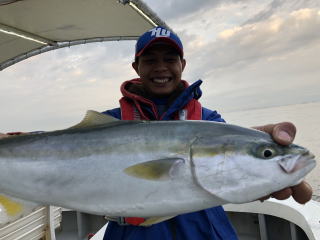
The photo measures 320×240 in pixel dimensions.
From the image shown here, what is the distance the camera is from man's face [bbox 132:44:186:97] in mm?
3076

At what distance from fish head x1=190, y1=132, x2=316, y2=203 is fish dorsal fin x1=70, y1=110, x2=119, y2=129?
2.28ft

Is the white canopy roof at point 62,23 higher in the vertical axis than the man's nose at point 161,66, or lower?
higher

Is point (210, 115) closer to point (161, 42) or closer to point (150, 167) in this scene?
point (161, 42)

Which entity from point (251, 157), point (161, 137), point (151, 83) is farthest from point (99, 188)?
point (151, 83)

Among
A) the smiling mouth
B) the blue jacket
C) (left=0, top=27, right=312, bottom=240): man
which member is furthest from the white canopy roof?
the blue jacket

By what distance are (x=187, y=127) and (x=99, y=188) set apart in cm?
69

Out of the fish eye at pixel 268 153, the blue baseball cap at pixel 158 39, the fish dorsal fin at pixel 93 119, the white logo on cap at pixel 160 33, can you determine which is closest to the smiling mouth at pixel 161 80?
the blue baseball cap at pixel 158 39

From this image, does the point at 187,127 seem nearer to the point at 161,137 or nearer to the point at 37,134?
the point at 161,137

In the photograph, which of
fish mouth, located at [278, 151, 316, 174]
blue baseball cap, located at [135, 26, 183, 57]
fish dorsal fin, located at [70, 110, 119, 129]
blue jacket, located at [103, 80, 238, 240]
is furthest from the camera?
blue baseball cap, located at [135, 26, 183, 57]

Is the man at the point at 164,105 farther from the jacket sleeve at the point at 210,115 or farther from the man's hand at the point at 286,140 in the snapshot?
the man's hand at the point at 286,140

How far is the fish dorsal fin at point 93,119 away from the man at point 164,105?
2.43ft

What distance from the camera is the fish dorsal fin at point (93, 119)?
2191 mm

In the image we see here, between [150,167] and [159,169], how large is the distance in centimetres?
6

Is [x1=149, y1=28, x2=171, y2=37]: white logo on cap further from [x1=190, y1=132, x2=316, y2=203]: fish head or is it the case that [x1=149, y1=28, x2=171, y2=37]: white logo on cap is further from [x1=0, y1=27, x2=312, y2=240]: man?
[x1=190, y1=132, x2=316, y2=203]: fish head
